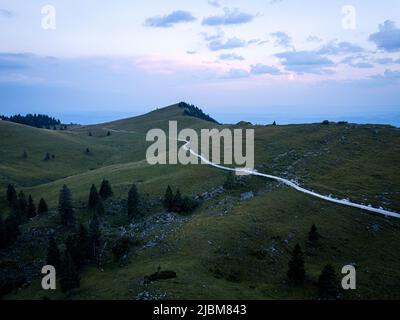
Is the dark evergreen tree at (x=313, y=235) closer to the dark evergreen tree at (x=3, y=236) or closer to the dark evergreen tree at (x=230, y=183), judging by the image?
the dark evergreen tree at (x=230, y=183)

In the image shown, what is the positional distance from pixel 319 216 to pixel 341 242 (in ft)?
27.3

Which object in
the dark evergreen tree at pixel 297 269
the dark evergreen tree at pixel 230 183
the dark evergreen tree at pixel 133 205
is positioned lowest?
the dark evergreen tree at pixel 297 269

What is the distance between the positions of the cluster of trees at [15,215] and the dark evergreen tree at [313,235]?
171ft

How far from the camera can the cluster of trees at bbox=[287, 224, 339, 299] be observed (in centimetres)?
4088

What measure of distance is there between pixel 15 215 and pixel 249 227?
156 ft

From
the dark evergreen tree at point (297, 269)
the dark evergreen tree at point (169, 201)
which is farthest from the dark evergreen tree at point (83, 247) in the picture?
the dark evergreen tree at point (297, 269)

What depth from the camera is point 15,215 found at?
69688 mm

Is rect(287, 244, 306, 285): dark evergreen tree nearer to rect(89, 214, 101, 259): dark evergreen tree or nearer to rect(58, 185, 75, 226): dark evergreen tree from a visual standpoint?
rect(89, 214, 101, 259): dark evergreen tree

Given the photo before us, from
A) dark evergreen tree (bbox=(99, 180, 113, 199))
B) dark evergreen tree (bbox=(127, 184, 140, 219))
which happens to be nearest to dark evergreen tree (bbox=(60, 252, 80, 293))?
dark evergreen tree (bbox=(127, 184, 140, 219))

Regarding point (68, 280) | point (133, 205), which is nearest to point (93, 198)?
point (133, 205)

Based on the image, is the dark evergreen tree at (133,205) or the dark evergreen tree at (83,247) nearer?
the dark evergreen tree at (83,247)

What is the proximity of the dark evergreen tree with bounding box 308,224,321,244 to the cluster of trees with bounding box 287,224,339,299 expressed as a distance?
37.3 feet

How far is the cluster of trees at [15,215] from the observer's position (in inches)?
2410
